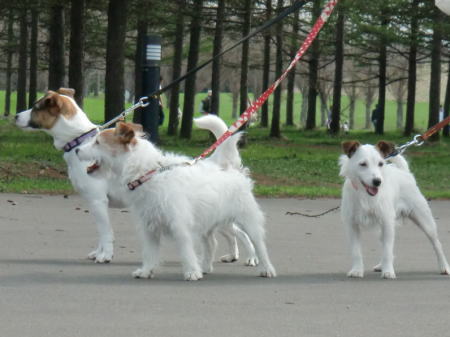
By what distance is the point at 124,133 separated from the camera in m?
9.43

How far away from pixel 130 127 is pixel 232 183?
1.07 m

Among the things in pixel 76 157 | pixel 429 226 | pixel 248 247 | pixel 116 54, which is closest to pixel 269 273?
pixel 248 247

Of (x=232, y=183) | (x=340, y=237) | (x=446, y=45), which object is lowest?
(x=340, y=237)

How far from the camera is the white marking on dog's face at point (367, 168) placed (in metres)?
9.78

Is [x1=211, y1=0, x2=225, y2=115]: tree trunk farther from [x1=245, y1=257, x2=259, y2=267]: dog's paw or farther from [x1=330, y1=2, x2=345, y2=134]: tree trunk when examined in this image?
[x1=245, y1=257, x2=259, y2=267]: dog's paw

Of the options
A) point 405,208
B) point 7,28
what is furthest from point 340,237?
point 7,28

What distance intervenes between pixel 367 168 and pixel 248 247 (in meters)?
1.61

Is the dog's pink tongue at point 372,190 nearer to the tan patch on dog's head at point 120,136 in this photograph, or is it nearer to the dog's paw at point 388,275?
the dog's paw at point 388,275

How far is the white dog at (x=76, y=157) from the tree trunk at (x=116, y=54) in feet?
57.7

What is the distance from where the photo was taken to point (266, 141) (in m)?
41.0

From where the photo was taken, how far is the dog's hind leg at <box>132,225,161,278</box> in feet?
31.4

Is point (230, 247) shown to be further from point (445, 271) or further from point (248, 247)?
point (445, 271)

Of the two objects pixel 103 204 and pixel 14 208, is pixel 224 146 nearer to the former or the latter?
pixel 103 204

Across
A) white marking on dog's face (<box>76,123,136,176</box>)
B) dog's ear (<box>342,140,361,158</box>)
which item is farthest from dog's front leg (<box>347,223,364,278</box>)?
white marking on dog's face (<box>76,123,136,176</box>)
